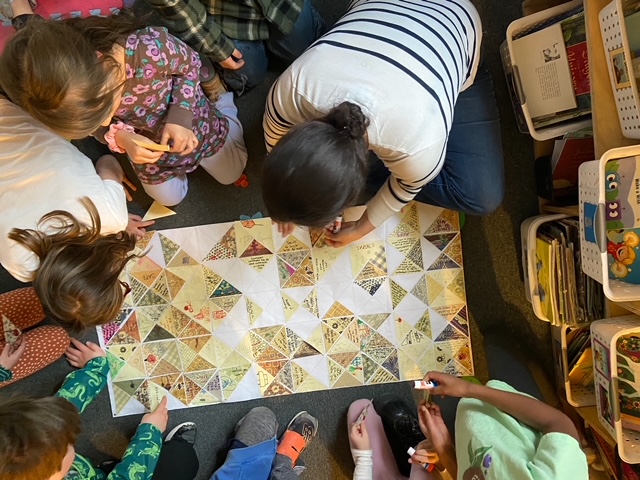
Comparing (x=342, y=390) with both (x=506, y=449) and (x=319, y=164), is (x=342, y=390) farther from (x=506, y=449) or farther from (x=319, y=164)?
(x=319, y=164)

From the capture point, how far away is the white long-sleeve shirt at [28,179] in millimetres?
922

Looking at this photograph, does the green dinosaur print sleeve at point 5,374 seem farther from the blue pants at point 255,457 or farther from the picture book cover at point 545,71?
the picture book cover at point 545,71

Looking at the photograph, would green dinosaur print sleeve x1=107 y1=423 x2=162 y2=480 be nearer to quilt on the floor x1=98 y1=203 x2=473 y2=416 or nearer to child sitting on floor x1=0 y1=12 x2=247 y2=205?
quilt on the floor x1=98 y1=203 x2=473 y2=416

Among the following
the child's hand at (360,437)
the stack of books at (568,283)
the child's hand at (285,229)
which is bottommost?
the child's hand at (360,437)

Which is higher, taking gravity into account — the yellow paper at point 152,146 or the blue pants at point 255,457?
the yellow paper at point 152,146

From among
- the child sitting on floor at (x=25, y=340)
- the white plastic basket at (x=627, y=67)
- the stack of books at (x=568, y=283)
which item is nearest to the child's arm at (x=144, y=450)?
the child sitting on floor at (x=25, y=340)

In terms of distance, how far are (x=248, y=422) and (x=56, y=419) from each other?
1.51ft

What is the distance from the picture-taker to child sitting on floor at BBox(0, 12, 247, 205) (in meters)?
0.80

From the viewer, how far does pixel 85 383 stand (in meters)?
1.27

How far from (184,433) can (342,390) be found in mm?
423

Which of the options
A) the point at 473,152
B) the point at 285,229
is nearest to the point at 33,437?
the point at 285,229

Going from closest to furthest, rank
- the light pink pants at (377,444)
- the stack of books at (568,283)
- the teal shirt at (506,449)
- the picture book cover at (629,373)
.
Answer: the teal shirt at (506,449), the picture book cover at (629,373), the stack of books at (568,283), the light pink pants at (377,444)

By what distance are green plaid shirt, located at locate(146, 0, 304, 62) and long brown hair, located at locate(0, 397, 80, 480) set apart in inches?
30.9

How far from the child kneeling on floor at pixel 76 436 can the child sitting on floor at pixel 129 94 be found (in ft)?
1.55
